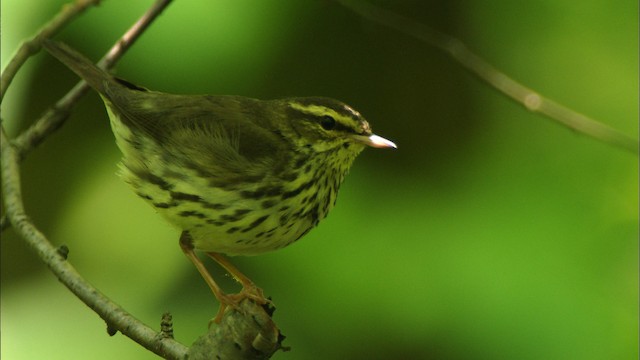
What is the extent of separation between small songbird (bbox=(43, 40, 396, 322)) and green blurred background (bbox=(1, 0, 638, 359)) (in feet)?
2.32

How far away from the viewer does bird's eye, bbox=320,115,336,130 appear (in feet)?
10.3

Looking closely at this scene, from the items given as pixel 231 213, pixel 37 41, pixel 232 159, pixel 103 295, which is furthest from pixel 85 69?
pixel 103 295

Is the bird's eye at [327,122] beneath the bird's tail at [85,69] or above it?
beneath

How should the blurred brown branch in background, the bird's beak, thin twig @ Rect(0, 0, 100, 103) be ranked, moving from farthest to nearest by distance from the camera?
1. thin twig @ Rect(0, 0, 100, 103)
2. the bird's beak
3. the blurred brown branch in background

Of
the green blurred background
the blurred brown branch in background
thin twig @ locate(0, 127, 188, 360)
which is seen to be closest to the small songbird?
the blurred brown branch in background

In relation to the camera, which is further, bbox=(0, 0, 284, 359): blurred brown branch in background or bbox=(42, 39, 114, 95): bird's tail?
bbox=(42, 39, 114, 95): bird's tail

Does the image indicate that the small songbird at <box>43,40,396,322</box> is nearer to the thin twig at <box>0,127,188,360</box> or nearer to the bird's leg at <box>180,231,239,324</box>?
the bird's leg at <box>180,231,239,324</box>

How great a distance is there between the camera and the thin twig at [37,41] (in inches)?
122

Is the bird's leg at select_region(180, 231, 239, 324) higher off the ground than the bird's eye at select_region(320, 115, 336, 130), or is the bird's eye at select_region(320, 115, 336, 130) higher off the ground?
the bird's eye at select_region(320, 115, 336, 130)

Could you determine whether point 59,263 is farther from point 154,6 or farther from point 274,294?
point 274,294

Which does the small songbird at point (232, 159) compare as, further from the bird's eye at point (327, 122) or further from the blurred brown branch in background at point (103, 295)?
the blurred brown branch in background at point (103, 295)

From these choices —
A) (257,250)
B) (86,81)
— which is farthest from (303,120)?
(86,81)

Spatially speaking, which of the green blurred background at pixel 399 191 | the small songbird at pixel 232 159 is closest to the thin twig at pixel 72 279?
the small songbird at pixel 232 159

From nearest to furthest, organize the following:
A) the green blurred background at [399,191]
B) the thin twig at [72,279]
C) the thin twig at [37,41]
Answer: the thin twig at [72,279] < the thin twig at [37,41] < the green blurred background at [399,191]
